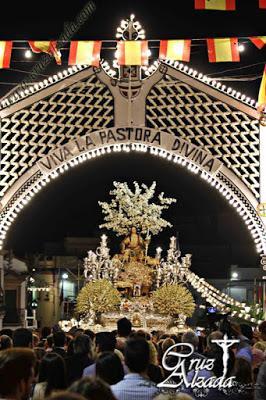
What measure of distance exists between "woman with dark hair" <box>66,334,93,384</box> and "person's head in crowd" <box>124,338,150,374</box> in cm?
247

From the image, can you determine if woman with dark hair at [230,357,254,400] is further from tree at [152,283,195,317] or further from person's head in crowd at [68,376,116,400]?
tree at [152,283,195,317]

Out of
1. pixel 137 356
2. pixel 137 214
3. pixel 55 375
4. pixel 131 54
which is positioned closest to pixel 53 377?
pixel 55 375

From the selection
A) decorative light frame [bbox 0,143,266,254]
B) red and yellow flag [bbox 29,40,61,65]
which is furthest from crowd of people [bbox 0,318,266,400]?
red and yellow flag [bbox 29,40,61,65]

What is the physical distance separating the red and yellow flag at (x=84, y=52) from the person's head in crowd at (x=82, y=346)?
9.15 metres

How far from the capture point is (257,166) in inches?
746

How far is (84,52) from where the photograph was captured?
18250 mm

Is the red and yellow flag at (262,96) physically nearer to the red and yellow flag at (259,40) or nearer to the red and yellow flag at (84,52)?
the red and yellow flag at (259,40)

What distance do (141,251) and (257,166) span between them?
4.81 m

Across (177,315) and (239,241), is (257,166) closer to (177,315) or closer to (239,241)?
(177,315)

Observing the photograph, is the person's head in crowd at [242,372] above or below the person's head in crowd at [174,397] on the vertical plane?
above

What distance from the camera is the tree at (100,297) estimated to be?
21.4 m

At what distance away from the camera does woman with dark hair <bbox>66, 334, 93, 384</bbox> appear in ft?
31.7

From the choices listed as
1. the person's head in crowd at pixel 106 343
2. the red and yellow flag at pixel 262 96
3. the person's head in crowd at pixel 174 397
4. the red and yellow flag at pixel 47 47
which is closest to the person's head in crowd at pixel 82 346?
the person's head in crowd at pixel 106 343

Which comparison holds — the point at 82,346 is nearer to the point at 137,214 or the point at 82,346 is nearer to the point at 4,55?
the point at 4,55
